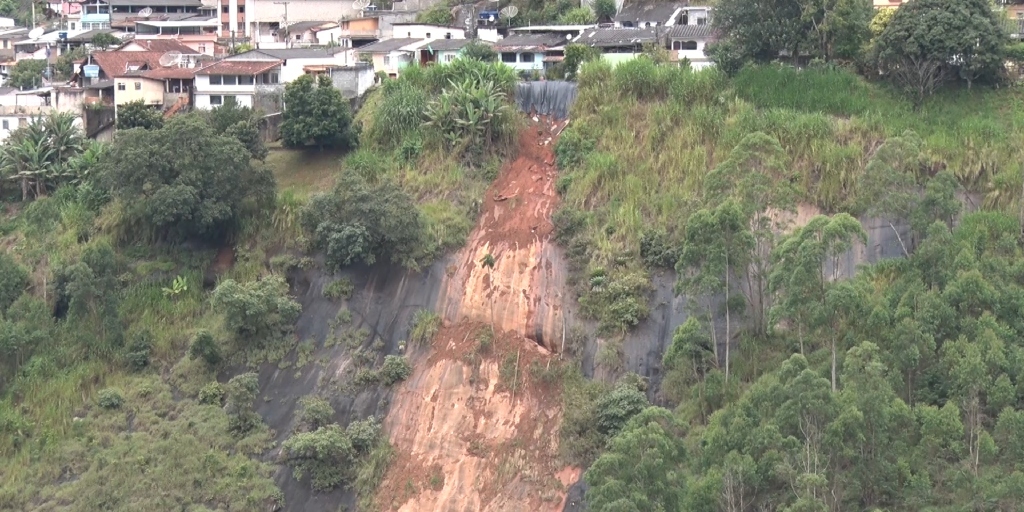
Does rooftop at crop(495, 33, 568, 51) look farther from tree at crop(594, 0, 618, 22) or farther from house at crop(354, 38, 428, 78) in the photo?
tree at crop(594, 0, 618, 22)


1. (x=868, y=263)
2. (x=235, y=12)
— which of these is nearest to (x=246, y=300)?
(x=868, y=263)

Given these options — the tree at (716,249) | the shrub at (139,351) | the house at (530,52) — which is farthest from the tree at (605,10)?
the shrub at (139,351)

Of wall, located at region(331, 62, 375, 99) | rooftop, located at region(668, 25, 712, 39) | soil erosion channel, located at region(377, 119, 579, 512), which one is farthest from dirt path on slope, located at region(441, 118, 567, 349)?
wall, located at region(331, 62, 375, 99)

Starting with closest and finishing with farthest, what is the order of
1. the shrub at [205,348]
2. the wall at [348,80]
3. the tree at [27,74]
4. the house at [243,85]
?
the shrub at [205,348]
the house at [243,85]
the wall at [348,80]
the tree at [27,74]

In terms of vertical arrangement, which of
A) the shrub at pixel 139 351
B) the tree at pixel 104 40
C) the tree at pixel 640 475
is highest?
the tree at pixel 104 40

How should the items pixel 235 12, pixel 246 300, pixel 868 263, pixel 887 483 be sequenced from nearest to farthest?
pixel 887 483
pixel 868 263
pixel 246 300
pixel 235 12

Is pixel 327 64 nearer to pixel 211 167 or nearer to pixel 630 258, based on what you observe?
pixel 211 167

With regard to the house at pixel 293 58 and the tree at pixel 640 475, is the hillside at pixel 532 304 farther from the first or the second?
the house at pixel 293 58
